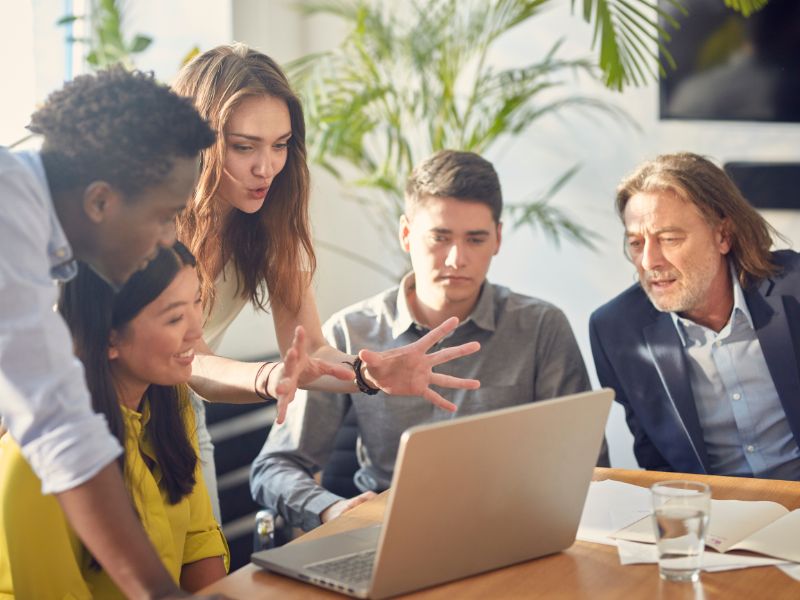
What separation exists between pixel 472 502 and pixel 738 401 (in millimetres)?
1112

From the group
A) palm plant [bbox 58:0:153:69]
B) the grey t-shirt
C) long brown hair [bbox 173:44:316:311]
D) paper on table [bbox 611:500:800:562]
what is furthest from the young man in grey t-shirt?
palm plant [bbox 58:0:153:69]

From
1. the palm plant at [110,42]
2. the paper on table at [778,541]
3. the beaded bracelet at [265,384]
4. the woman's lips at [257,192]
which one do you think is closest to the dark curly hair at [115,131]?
the beaded bracelet at [265,384]

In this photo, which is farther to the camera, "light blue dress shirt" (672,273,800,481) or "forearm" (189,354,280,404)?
"light blue dress shirt" (672,273,800,481)

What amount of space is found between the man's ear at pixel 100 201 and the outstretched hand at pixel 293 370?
35cm

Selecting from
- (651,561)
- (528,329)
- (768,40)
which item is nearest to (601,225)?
(768,40)

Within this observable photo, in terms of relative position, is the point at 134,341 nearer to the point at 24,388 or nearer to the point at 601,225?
the point at 24,388

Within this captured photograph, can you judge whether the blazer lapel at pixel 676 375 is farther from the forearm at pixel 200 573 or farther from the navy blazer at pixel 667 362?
the forearm at pixel 200 573

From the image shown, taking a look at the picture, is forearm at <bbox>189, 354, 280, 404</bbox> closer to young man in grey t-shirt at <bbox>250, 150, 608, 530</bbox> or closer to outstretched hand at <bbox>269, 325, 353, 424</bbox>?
outstretched hand at <bbox>269, 325, 353, 424</bbox>

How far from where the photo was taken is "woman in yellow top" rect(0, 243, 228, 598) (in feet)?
4.55

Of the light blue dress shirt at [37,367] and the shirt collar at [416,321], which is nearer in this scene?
the light blue dress shirt at [37,367]

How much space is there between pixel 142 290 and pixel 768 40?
257 centimetres

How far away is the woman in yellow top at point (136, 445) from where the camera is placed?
1388 millimetres

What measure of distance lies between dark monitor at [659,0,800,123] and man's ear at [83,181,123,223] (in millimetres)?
2725

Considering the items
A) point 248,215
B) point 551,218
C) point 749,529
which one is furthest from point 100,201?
point 551,218
